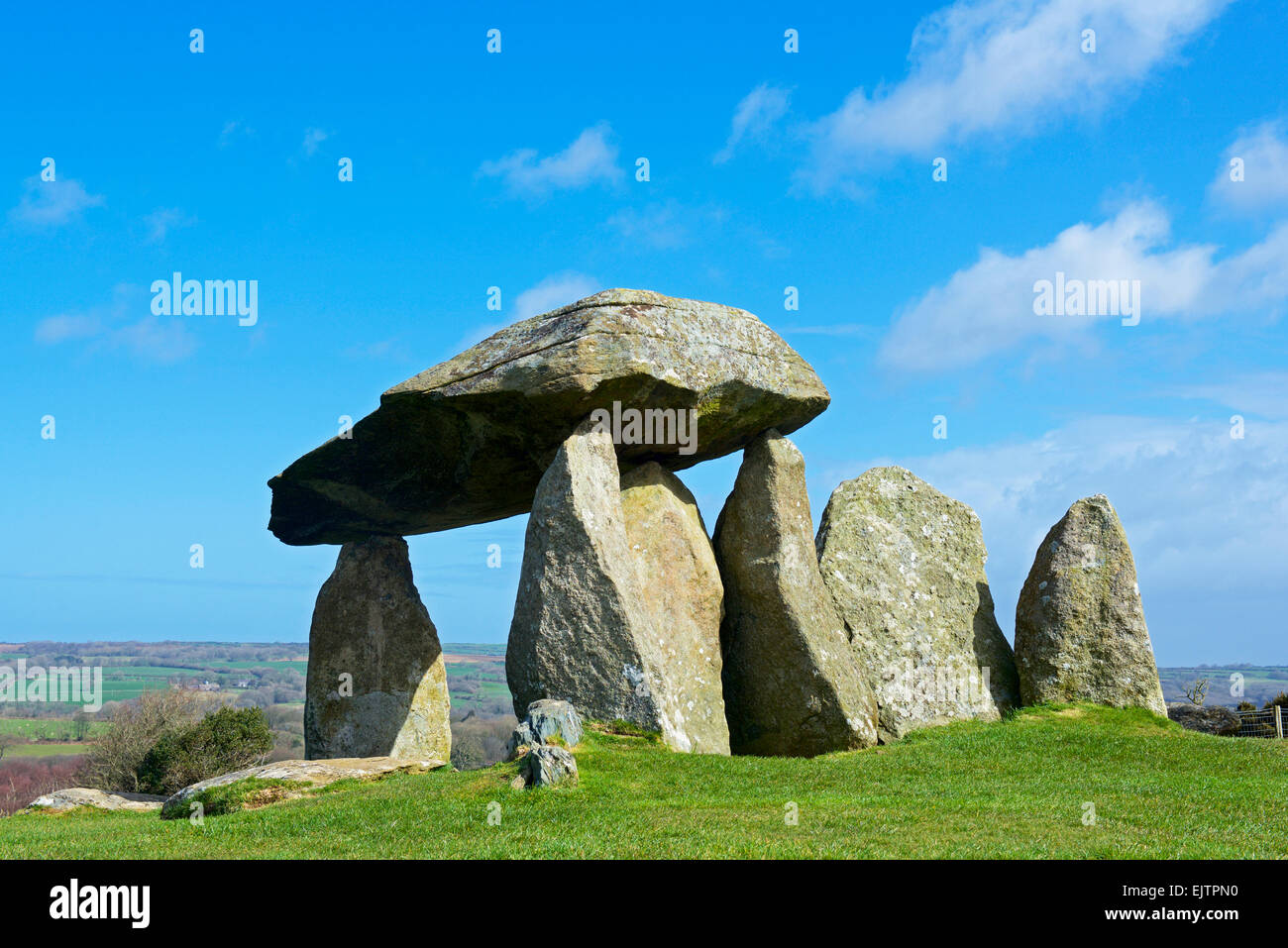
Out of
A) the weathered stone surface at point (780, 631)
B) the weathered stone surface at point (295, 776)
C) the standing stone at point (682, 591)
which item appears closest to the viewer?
the weathered stone surface at point (295, 776)

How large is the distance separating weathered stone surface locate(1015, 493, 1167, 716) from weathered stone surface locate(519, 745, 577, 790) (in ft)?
40.5

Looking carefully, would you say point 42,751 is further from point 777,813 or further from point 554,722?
point 777,813

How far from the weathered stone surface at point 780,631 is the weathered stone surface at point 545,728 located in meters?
5.26

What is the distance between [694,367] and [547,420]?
2807 mm

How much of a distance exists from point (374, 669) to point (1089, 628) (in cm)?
1529

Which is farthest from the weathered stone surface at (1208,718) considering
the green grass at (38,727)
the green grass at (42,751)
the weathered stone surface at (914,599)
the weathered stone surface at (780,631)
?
the green grass at (38,727)

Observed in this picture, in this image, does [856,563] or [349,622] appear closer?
[856,563]

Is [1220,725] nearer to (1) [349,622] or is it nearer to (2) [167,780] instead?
(1) [349,622]

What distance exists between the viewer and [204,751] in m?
25.7

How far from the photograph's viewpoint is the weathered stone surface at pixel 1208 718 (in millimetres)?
28844

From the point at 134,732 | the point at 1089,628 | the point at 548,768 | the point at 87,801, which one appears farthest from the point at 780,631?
the point at 134,732

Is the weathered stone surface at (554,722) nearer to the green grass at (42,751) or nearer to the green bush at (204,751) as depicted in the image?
the green bush at (204,751)
